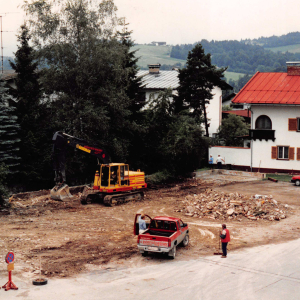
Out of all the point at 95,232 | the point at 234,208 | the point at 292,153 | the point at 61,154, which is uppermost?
the point at 61,154

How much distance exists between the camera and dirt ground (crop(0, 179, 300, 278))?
56.8 ft

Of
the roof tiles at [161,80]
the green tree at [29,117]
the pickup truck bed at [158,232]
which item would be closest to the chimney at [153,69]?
the roof tiles at [161,80]

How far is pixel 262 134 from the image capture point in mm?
42906

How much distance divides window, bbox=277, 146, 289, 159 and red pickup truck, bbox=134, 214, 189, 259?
2565 centimetres

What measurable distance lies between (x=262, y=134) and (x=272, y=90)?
462cm

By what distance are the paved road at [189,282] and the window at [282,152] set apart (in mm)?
25754

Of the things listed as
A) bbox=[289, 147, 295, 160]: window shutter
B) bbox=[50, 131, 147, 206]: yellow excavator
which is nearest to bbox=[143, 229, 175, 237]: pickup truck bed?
bbox=[50, 131, 147, 206]: yellow excavator

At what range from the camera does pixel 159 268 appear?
55.0ft

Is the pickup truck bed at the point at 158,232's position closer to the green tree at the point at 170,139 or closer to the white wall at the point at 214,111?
the green tree at the point at 170,139

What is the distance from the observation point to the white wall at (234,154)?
144ft

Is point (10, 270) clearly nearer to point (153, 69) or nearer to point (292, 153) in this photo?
point (292, 153)

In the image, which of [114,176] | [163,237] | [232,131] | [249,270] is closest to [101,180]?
[114,176]

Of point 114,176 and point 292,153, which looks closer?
point 114,176

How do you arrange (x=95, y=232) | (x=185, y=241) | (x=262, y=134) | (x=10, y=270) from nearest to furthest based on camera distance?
(x=10, y=270) → (x=185, y=241) → (x=95, y=232) → (x=262, y=134)
